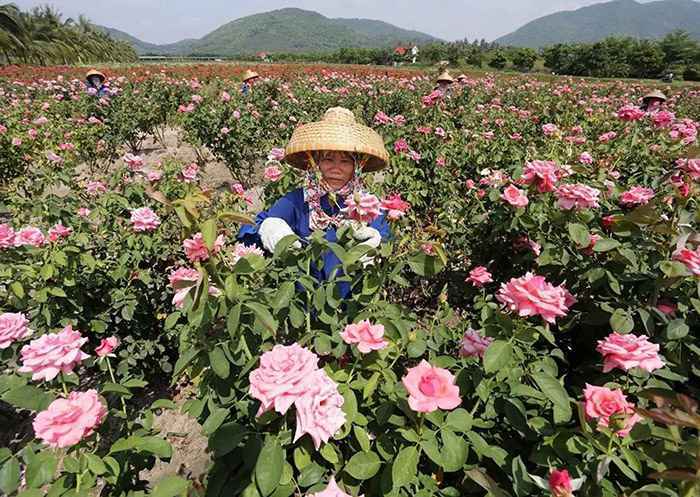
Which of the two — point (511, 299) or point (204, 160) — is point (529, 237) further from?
point (204, 160)

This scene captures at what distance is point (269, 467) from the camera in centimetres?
76

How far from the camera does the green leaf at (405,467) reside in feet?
2.71

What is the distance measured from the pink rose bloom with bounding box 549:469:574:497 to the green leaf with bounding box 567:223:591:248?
866 mm

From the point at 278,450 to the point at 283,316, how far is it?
1.14 feet

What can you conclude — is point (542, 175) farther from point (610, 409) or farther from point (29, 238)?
point (29, 238)

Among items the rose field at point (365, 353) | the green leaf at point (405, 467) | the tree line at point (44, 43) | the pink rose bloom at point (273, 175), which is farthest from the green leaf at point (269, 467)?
the tree line at point (44, 43)

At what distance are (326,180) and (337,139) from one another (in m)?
0.22

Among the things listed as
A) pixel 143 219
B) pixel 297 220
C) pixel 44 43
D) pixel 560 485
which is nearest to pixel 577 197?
pixel 560 485

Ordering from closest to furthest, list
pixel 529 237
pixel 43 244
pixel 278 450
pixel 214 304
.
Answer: pixel 278 450, pixel 214 304, pixel 43 244, pixel 529 237

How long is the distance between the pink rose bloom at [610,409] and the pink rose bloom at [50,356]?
118cm

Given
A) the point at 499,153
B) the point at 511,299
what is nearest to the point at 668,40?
the point at 499,153

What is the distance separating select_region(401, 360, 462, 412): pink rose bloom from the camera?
80 cm

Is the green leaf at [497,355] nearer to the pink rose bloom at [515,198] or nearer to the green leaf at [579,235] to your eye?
the green leaf at [579,235]

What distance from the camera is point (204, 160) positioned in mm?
6566
